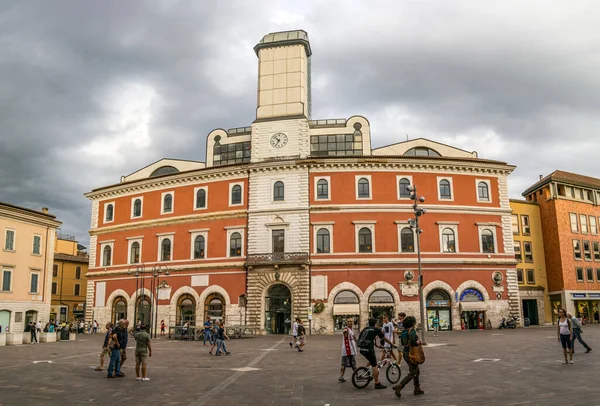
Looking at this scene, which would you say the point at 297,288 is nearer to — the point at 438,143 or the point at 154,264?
the point at 154,264

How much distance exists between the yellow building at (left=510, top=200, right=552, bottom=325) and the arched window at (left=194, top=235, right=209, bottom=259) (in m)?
31.7

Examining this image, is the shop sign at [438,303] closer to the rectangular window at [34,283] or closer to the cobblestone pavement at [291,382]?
the cobblestone pavement at [291,382]

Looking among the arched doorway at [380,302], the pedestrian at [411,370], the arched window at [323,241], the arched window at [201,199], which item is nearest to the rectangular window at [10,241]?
the arched window at [201,199]

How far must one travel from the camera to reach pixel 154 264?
46.0 metres

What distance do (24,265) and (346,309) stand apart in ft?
87.6

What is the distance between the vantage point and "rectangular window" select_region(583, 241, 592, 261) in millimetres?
54222

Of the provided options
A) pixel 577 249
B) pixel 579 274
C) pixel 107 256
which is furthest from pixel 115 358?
pixel 577 249

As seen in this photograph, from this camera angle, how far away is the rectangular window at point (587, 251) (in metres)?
54.2

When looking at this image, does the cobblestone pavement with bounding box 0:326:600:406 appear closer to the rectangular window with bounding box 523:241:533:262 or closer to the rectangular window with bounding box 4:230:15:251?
the rectangular window with bounding box 4:230:15:251

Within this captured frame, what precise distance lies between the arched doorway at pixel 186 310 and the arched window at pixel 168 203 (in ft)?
25.8

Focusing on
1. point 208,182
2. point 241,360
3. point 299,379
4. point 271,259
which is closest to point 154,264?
point 208,182

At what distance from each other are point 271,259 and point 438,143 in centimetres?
1803

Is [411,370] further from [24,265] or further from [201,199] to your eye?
[24,265]

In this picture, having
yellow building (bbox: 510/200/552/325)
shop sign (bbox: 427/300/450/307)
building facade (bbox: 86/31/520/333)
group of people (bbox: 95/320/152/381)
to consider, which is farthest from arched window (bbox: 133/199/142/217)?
yellow building (bbox: 510/200/552/325)
